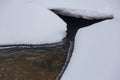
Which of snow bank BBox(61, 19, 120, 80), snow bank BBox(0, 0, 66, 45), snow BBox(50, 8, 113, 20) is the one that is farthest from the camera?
snow BBox(50, 8, 113, 20)

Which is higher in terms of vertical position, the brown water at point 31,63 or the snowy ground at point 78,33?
the snowy ground at point 78,33

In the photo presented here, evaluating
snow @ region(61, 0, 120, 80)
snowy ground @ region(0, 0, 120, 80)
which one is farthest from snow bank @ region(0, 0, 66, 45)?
snow @ region(61, 0, 120, 80)

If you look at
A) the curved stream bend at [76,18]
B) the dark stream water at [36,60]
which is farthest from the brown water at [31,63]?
the curved stream bend at [76,18]

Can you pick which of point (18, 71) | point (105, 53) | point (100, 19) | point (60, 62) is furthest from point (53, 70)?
point (100, 19)

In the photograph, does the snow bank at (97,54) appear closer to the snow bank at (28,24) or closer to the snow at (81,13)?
the snow at (81,13)

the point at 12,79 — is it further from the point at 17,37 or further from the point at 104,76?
the point at 104,76

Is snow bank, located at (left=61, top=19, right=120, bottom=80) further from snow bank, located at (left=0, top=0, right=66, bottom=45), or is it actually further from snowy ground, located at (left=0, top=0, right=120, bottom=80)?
snow bank, located at (left=0, top=0, right=66, bottom=45)

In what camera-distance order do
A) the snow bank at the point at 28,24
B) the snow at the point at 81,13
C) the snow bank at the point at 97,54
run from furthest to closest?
1. the snow at the point at 81,13
2. the snow bank at the point at 28,24
3. the snow bank at the point at 97,54

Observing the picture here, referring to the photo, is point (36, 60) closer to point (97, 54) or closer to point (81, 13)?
point (97, 54)
